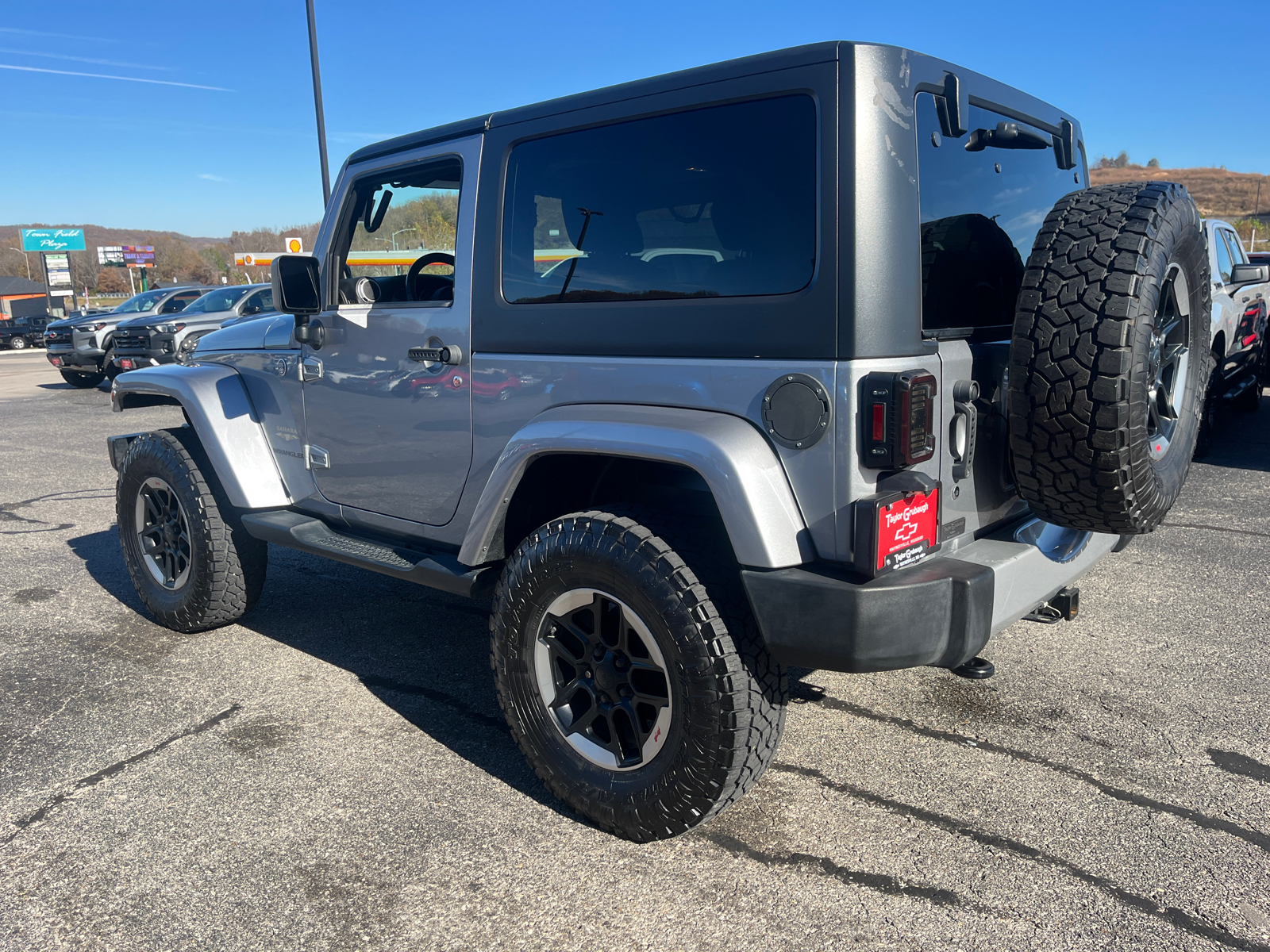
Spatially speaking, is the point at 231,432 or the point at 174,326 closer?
the point at 231,432

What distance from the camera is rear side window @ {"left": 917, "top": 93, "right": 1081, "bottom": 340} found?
2375mm

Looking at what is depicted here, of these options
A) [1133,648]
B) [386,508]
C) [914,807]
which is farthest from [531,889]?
[1133,648]

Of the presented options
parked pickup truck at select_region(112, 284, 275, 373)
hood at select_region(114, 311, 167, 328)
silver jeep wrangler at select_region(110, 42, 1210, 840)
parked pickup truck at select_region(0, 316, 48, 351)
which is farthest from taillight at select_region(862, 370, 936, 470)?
parked pickup truck at select_region(0, 316, 48, 351)

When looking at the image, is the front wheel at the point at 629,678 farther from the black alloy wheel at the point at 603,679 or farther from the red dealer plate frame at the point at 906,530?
the red dealer plate frame at the point at 906,530

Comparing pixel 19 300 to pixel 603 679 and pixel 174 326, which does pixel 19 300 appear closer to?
pixel 174 326

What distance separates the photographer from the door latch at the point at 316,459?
370 cm

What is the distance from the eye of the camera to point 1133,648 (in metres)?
3.81

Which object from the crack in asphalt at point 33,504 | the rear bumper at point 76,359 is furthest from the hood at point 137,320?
the crack in asphalt at point 33,504

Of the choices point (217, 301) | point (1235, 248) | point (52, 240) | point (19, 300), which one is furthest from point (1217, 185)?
point (52, 240)

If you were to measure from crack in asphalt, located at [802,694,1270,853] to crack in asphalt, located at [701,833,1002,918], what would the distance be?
0.77 metres

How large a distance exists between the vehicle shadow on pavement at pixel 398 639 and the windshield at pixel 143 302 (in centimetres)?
1364

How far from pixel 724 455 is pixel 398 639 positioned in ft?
8.07

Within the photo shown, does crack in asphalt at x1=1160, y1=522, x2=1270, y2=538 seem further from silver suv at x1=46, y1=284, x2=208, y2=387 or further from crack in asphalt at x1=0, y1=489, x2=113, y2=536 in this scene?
silver suv at x1=46, y1=284, x2=208, y2=387

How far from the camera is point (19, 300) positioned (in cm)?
6031
